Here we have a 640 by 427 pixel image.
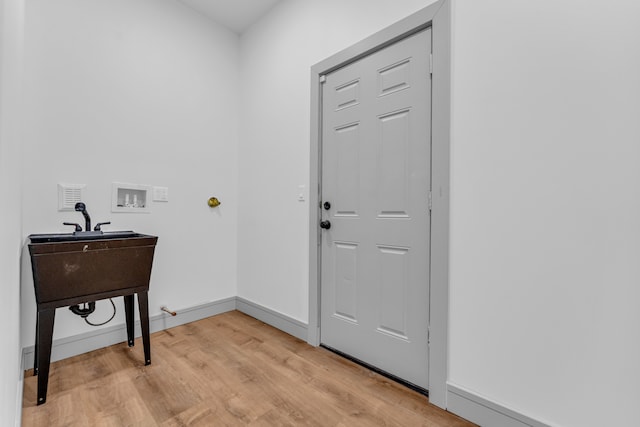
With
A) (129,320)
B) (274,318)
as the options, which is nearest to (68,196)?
(129,320)

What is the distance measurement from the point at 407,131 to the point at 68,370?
100 inches

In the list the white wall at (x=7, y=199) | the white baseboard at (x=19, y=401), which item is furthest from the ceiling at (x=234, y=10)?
the white baseboard at (x=19, y=401)

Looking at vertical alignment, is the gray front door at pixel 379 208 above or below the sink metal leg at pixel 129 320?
above

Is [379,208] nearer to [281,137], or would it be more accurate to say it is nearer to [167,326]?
[281,137]

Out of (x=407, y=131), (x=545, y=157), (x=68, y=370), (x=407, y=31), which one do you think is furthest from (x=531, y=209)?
(x=68, y=370)

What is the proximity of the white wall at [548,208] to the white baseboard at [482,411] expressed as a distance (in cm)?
3

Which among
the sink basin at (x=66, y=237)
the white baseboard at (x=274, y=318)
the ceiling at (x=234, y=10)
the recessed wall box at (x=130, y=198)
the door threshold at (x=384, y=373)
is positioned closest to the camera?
the door threshold at (x=384, y=373)

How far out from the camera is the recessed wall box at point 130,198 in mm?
2243

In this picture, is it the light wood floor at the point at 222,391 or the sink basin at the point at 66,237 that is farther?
the sink basin at the point at 66,237

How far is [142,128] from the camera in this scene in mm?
2396

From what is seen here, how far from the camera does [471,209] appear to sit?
58.1 inches

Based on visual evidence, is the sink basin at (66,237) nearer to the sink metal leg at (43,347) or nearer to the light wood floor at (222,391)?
the sink metal leg at (43,347)

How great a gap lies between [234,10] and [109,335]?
2.87 metres

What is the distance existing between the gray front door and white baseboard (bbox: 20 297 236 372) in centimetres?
124
